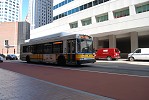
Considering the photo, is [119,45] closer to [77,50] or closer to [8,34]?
[77,50]

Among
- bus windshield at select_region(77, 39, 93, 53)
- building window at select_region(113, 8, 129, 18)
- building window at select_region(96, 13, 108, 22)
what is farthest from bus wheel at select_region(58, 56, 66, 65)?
building window at select_region(96, 13, 108, 22)

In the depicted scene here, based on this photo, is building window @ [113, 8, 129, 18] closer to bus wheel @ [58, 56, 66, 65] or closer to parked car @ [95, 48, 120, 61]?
parked car @ [95, 48, 120, 61]

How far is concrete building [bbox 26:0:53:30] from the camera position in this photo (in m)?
140

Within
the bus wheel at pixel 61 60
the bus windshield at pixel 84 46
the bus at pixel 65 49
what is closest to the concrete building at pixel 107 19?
the bus windshield at pixel 84 46

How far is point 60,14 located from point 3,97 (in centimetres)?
4850

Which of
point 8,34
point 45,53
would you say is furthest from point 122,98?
point 8,34

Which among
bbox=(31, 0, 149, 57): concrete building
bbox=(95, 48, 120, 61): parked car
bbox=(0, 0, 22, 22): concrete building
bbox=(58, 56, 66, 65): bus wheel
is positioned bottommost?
bbox=(58, 56, 66, 65): bus wheel

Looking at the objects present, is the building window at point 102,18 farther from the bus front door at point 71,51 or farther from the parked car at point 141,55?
the bus front door at point 71,51

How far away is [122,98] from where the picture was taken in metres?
5.99

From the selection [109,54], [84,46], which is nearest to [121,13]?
[109,54]

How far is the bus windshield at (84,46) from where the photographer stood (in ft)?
57.4

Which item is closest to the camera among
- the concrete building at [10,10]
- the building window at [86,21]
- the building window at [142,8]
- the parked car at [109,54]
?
the parked car at [109,54]

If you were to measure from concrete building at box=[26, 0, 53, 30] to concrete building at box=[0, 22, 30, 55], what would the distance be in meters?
31.6

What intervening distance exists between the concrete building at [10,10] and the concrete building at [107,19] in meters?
82.5
